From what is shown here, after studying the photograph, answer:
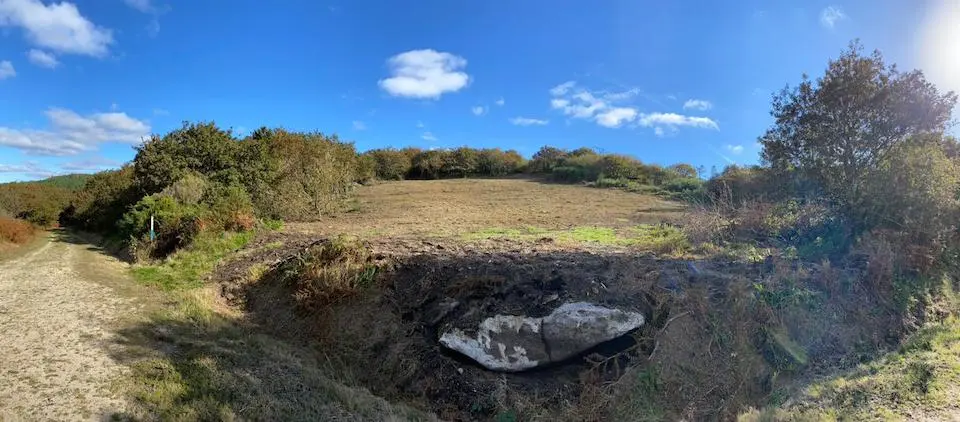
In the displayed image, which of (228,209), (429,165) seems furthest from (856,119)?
(429,165)

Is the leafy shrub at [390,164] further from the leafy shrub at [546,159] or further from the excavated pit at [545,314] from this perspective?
the excavated pit at [545,314]

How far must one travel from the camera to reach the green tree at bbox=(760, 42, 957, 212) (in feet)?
27.5

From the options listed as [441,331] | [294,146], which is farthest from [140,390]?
[294,146]

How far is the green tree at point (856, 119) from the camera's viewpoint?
837 cm

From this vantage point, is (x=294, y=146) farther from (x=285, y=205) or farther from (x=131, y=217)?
(x=131, y=217)

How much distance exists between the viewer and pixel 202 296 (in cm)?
895

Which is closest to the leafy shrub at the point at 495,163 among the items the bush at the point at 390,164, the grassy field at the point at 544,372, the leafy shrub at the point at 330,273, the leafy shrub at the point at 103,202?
the bush at the point at 390,164

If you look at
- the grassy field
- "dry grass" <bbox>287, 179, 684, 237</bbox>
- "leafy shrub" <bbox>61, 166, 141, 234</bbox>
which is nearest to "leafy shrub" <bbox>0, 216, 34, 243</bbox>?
"leafy shrub" <bbox>61, 166, 141, 234</bbox>

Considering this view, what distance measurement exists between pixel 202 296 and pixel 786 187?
11.2 meters

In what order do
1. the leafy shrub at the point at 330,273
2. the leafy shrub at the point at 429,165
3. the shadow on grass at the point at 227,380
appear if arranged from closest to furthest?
the shadow on grass at the point at 227,380 → the leafy shrub at the point at 330,273 → the leafy shrub at the point at 429,165

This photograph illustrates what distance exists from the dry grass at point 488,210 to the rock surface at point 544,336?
5021 mm

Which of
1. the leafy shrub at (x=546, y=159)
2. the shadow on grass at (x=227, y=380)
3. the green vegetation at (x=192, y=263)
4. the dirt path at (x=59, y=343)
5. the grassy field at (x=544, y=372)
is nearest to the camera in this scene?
the dirt path at (x=59, y=343)

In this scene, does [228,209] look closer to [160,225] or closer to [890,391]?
[160,225]

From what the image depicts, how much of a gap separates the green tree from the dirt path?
10.9m
